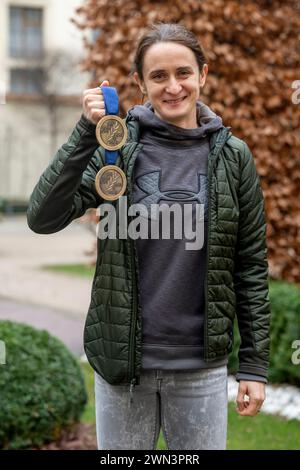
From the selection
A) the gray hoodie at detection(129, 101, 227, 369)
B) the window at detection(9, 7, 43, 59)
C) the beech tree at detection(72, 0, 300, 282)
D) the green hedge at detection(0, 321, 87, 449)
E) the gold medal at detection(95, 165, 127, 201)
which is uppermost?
the window at detection(9, 7, 43, 59)

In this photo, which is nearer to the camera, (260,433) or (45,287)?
(260,433)

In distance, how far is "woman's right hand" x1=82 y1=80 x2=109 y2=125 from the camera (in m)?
2.26

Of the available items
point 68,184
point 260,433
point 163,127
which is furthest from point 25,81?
point 68,184

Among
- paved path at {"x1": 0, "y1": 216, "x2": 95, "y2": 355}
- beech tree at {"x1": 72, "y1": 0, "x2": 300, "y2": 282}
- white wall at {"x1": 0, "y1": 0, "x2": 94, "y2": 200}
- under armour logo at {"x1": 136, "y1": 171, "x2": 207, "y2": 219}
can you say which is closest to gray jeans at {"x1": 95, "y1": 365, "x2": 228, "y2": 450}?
under armour logo at {"x1": 136, "y1": 171, "x2": 207, "y2": 219}

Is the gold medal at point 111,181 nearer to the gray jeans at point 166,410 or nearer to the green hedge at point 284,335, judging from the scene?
→ the gray jeans at point 166,410

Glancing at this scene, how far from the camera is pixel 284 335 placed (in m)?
5.91

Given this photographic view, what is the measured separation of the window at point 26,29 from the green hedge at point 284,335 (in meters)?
29.7

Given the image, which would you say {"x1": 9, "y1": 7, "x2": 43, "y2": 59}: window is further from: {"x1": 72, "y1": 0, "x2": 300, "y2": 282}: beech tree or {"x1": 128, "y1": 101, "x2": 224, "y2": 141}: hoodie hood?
{"x1": 128, "y1": 101, "x2": 224, "y2": 141}: hoodie hood

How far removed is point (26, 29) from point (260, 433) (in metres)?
31.5

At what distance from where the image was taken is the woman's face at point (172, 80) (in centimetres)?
239

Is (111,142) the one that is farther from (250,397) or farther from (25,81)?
(25,81)

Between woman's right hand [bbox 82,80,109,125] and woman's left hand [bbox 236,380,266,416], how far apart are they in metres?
0.95

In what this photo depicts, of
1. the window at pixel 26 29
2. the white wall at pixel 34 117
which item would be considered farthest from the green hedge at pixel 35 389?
the window at pixel 26 29
